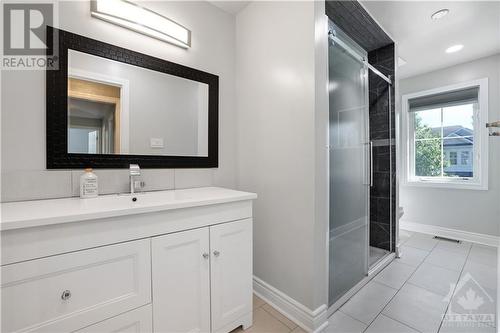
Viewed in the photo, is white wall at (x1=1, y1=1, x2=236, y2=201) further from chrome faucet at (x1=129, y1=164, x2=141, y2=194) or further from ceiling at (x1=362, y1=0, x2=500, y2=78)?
ceiling at (x1=362, y1=0, x2=500, y2=78)

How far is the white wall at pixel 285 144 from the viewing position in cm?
134

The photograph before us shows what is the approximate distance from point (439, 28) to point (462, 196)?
2.16 m

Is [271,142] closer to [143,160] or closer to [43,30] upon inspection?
[143,160]

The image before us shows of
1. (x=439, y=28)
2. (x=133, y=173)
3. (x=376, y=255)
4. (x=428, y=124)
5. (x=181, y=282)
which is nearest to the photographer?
(x=181, y=282)

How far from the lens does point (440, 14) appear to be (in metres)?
1.93

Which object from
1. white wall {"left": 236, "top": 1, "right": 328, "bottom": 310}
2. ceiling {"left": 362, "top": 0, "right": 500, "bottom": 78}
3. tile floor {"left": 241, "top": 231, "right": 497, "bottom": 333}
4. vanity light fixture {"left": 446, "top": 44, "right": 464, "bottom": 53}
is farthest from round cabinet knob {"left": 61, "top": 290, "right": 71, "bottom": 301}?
vanity light fixture {"left": 446, "top": 44, "right": 464, "bottom": 53}

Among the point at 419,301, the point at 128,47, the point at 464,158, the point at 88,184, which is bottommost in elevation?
the point at 419,301

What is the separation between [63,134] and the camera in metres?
1.19

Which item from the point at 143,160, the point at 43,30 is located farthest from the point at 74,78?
the point at 143,160

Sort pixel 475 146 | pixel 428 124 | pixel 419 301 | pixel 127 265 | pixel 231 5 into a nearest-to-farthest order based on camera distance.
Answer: pixel 127 265 → pixel 419 301 → pixel 231 5 → pixel 475 146 → pixel 428 124

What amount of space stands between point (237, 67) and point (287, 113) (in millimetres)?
803

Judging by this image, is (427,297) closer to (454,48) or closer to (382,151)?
(382,151)

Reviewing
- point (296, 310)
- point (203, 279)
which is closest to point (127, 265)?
point (203, 279)

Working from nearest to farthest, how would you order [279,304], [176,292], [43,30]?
[176,292] < [43,30] < [279,304]
